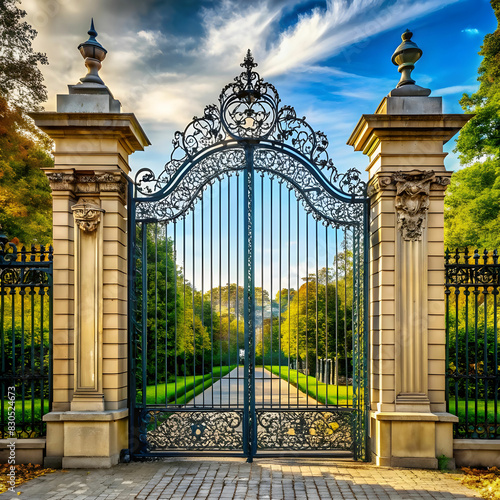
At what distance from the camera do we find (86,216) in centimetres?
710

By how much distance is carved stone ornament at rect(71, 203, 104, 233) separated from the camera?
279 inches

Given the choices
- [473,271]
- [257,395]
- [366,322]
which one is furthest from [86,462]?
[473,271]

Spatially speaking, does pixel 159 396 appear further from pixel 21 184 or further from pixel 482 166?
pixel 482 166

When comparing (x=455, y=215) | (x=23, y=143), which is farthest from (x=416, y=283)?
(x=23, y=143)

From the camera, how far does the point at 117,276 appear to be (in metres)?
7.16

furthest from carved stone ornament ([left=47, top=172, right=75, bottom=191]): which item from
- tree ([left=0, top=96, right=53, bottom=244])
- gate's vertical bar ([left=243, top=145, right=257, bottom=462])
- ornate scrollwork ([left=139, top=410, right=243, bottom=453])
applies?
tree ([left=0, top=96, right=53, bottom=244])

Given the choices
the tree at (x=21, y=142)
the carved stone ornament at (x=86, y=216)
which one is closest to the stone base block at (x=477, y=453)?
the carved stone ornament at (x=86, y=216)

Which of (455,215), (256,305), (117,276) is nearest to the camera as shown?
(117,276)

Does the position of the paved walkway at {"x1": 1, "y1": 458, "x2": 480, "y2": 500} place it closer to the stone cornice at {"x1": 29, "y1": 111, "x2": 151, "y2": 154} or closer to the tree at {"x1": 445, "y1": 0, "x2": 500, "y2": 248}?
the stone cornice at {"x1": 29, "y1": 111, "x2": 151, "y2": 154}

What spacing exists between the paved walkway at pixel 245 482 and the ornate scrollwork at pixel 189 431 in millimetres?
249

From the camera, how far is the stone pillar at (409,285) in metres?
6.86

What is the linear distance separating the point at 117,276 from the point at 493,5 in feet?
49.7

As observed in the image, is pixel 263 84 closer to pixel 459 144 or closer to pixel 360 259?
pixel 360 259

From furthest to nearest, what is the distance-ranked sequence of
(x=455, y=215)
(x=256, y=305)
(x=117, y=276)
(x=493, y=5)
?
(x=455, y=215) → (x=493, y=5) → (x=256, y=305) → (x=117, y=276)
